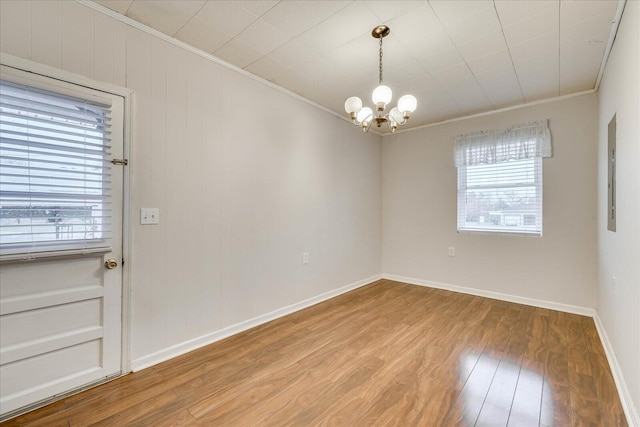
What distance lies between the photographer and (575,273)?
329 centimetres

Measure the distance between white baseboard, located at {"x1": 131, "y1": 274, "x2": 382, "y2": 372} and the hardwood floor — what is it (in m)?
0.06

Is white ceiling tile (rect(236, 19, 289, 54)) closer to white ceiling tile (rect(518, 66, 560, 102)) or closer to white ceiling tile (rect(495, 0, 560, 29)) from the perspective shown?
white ceiling tile (rect(495, 0, 560, 29))

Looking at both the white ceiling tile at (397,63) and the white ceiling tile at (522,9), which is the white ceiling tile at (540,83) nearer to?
the white ceiling tile at (522,9)

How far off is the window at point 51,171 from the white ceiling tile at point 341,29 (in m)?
1.60

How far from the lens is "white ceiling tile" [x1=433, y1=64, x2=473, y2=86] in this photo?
8.90ft

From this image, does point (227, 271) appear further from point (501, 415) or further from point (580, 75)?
point (580, 75)

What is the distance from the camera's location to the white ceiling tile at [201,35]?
6.96 feet

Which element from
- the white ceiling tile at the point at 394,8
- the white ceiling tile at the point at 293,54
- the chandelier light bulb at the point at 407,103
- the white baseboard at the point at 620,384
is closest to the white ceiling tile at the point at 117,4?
the white ceiling tile at the point at 293,54

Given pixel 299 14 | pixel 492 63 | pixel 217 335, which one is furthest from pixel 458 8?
pixel 217 335

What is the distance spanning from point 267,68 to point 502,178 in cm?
322

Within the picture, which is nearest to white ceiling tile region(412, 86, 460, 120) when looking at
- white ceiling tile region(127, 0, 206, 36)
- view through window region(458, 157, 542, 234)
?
view through window region(458, 157, 542, 234)

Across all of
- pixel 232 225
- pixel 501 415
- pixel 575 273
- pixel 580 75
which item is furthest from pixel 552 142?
pixel 232 225

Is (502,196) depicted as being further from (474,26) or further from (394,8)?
(394,8)

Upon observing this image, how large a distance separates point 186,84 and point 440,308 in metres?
3.57
